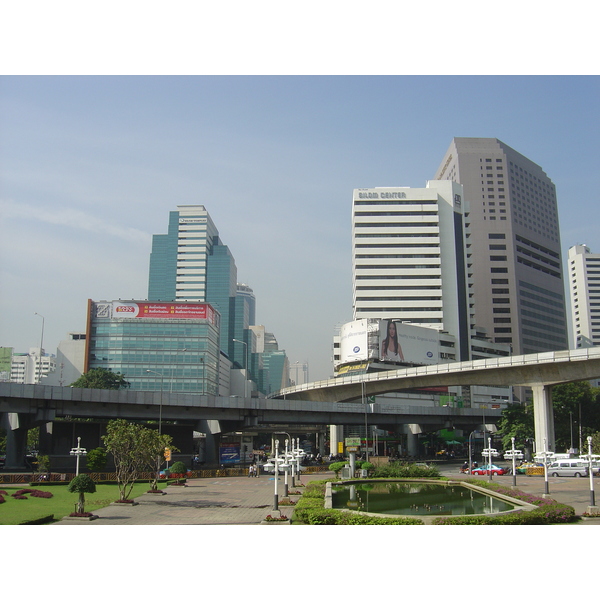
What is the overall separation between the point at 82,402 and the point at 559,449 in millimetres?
65014

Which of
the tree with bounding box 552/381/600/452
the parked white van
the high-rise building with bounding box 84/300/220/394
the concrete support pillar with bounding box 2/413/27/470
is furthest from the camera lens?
the high-rise building with bounding box 84/300/220/394

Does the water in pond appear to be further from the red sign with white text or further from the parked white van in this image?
the red sign with white text

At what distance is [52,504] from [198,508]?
26.3 ft

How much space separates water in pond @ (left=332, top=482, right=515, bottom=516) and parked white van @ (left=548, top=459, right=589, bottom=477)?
20.2m

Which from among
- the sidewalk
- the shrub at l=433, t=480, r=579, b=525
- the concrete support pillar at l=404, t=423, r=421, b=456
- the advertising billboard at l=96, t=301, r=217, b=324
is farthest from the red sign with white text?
the shrub at l=433, t=480, r=579, b=525

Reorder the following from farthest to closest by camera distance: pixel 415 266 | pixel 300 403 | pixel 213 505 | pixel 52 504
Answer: pixel 415 266 → pixel 300 403 → pixel 213 505 → pixel 52 504

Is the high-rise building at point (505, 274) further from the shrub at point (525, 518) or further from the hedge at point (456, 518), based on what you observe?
the hedge at point (456, 518)

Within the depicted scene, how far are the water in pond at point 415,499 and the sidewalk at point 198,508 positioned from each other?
400 centimetres

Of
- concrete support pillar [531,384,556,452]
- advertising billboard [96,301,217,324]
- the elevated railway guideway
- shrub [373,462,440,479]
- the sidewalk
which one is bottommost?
the sidewalk

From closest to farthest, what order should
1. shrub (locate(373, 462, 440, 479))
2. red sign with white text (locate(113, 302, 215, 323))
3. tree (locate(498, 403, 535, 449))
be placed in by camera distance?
shrub (locate(373, 462, 440, 479))
tree (locate(498, 403, 535, 449))
red sign with white text (locate(113, 302, 215, 323))

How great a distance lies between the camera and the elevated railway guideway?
201 ft

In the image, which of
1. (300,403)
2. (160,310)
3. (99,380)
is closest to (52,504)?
(300,403)

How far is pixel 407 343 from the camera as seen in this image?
11581 cm

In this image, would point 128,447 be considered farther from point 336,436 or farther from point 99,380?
point 99,380
